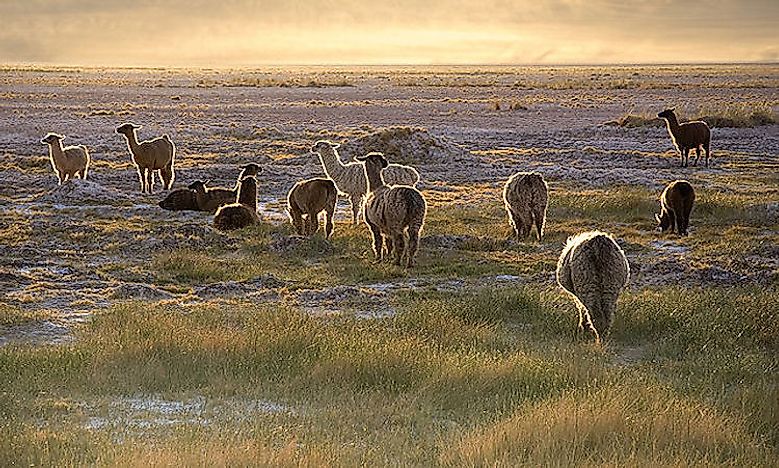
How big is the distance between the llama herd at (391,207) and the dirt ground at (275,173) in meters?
0.62

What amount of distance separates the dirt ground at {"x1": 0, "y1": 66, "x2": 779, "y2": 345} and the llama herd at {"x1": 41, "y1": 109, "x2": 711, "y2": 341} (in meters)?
0.62

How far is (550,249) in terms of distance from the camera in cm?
1495

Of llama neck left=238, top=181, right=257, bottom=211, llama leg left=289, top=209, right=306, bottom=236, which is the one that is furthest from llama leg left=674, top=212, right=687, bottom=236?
llama neck left=238, top=181, right=257, bottom=211

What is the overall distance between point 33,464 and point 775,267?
10770mm

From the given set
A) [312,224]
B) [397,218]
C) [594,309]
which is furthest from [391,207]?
[594,309]

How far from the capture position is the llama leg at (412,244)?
43.2 ft

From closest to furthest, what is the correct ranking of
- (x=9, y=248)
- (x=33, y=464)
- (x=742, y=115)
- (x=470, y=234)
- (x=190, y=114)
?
(x=33, y=464) < (x=9, y=248) < (x=470, y=234) < (x=742, y=115) < (x=190, y=114)

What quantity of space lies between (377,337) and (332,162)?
8230 mm

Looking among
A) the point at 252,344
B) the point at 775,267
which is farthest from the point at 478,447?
the point at 775,267

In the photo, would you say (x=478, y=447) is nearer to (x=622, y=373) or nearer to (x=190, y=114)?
(x=622, y=373)

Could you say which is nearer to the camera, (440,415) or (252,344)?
(440,415)

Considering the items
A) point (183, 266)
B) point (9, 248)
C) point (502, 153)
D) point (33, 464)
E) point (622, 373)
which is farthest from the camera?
point (502, 153)

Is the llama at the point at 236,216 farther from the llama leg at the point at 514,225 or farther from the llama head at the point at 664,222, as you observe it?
the llama head at the point at 664,222

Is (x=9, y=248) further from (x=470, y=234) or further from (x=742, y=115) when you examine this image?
(x=742, y=115)
